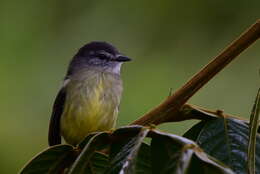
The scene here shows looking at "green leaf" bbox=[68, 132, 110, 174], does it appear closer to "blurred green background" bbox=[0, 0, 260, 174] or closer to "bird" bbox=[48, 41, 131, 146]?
"blurred green background" bbox=[0, 0, 260, 174]

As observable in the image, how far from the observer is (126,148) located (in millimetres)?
1260

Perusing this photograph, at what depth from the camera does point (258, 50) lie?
3186 millimetres

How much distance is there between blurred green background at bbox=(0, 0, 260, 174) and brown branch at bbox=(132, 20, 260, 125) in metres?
1.38

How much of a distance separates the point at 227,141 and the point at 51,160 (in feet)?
1.42

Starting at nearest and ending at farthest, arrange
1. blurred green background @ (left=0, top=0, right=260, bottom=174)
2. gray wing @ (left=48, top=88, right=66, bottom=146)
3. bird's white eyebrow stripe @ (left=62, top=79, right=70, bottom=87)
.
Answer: blurred green background @ (left=0, top=0, right=260, bottom=174), gray wing @ (left=48, top=88, right=66, bottom=146), bird's white eyebrow stripe @ (left=62, top=79, right=70, bottom=87)

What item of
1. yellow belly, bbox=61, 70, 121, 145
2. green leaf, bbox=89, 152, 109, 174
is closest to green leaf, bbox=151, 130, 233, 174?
A: green leaf, bbox=89, 152, 109, 174

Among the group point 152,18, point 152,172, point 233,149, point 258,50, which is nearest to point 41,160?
point 152,172

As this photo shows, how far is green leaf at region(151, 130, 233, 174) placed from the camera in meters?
1.05

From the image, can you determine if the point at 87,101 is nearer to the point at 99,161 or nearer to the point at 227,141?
the point at 99,161

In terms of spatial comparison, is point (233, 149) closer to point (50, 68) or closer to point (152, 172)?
point (152, 172)

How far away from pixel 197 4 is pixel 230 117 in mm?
2144

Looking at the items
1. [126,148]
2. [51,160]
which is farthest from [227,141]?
[51,160]

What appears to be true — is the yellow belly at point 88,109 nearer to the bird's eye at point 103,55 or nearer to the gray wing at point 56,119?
the gray wing at point 56,119

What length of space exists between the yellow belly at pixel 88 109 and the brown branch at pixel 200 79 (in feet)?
5.49
